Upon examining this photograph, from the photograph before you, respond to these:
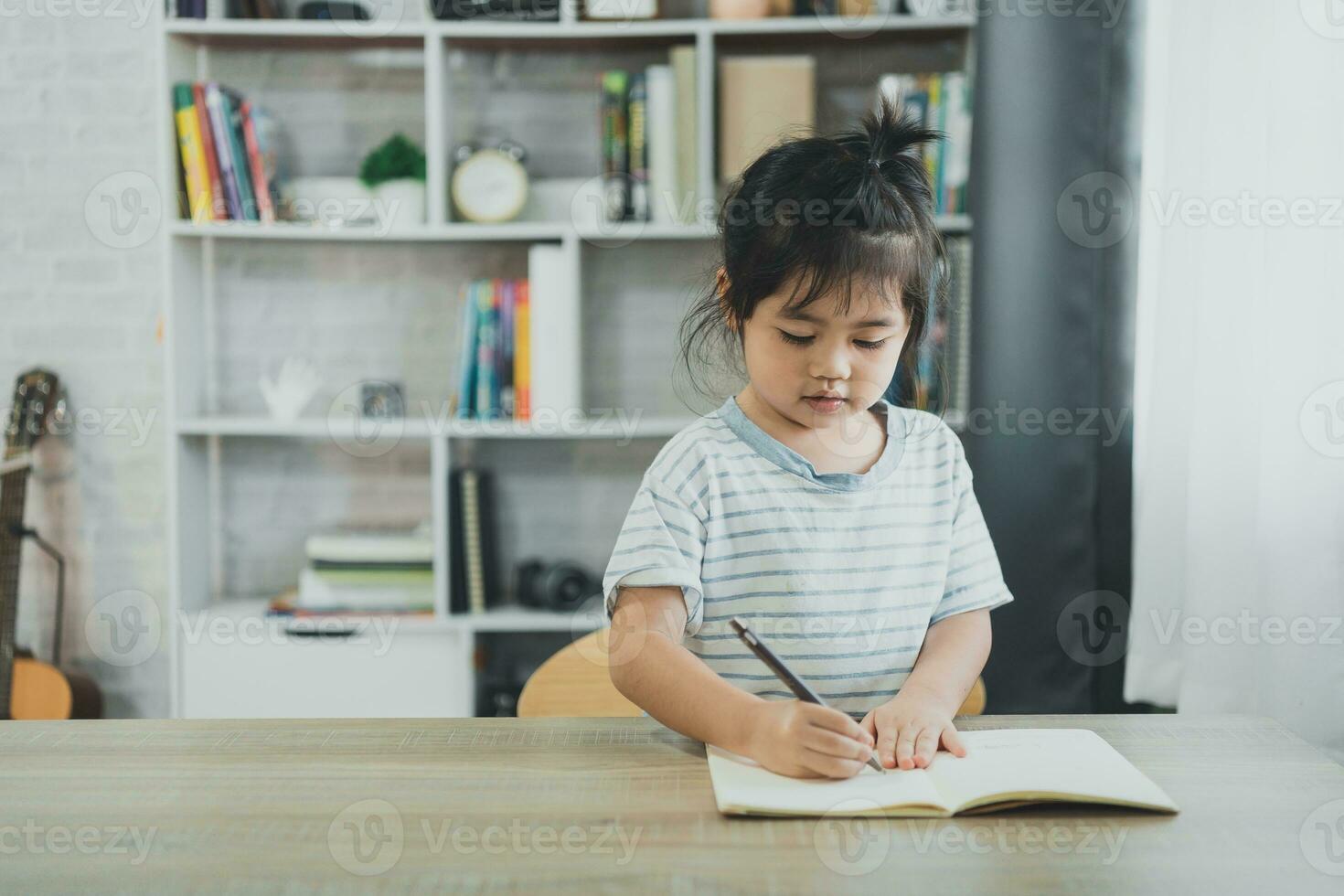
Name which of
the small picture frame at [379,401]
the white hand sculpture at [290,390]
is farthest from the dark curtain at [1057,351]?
the white hand sculpture at [290,390]

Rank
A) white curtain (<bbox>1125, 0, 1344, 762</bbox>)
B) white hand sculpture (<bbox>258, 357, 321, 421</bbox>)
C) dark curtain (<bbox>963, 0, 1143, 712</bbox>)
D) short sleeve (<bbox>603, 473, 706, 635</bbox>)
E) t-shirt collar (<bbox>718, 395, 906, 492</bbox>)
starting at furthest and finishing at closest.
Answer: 1. white hand sculpture (<bbox>258, 357, 321, 421</bbox>)
2. dark curtain (<bbox>963, 0, 1143, 712</bbox>)
3. white curtain (<bbox>1125, 0, 1344, 762</bbox>)
4. t-shirt collar (<bbox>718, 395, 906, 492</bbox>)
5. short sleeve (<bbox>603, 473, 706, 635</bbox>)

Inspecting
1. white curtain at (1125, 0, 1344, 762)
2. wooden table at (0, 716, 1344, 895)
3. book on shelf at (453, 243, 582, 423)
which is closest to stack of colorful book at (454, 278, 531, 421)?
book on shelf at (453, 243, 582, 423)

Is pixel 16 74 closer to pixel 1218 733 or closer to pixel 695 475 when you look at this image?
pixel 695 475

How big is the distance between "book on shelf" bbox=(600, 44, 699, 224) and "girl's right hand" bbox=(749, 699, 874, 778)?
1681 millimetres

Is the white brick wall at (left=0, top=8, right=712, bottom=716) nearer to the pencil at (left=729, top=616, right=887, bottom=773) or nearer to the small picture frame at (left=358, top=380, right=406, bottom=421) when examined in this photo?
the small picture frame at (left=358, top=380, right=406, bottom=421)

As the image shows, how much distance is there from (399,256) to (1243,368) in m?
1.81

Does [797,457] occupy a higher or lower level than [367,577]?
higher

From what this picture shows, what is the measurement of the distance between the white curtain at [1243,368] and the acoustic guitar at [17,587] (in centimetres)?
216

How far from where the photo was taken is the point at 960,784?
791 millimetres

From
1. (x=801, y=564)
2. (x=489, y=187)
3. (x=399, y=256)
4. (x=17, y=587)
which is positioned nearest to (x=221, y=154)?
(x=399, y=256)

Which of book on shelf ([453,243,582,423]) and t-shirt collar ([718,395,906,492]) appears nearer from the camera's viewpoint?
t-shirt collar ([718,395,906,492])

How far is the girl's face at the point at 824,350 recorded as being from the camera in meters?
0.99

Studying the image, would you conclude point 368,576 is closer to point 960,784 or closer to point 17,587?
point 17,587

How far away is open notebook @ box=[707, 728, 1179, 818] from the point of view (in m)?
0.75
